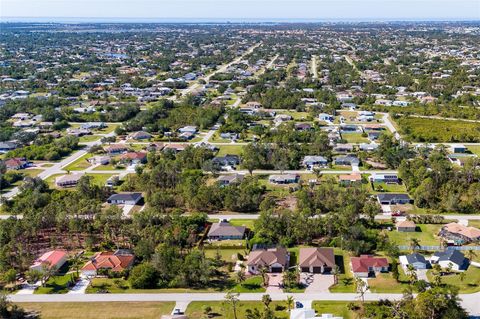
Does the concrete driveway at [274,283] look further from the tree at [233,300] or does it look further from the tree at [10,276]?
the tree at [10,276]

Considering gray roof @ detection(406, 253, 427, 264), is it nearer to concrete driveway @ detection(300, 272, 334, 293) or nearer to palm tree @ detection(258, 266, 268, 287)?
concrete driveway @ detection(300, 272, 334, 293)

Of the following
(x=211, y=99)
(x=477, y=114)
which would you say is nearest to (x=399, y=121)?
(x=477, y=114)

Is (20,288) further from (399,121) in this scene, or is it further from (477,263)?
(399,121)

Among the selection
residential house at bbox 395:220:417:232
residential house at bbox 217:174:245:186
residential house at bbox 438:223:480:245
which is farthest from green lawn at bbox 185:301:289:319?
residential house at bbox 217:174:245:186

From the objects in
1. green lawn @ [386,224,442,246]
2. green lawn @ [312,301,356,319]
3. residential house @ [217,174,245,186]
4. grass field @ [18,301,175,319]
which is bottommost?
grass field @ [18,301,175,319]

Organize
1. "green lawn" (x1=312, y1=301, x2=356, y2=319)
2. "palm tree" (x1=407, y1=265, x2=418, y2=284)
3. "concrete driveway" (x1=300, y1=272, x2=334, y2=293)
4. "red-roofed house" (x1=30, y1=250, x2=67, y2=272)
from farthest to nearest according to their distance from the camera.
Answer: "red-roofed house" (x1=30, y1=250, x2=67, y2=272) → "concrete driveway" (x1=300, y1=272, x2=334, y2=293) → "palm tree" (x1=407, y1=265, x2=418, y2=284) → "green lawn" (x1=312, y1=301, x2=356, y2=319)

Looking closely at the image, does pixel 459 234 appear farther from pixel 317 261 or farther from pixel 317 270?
pixel 317 270

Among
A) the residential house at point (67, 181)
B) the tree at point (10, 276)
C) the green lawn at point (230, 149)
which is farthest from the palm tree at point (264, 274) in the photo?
the green lawn at point (230, 149)
